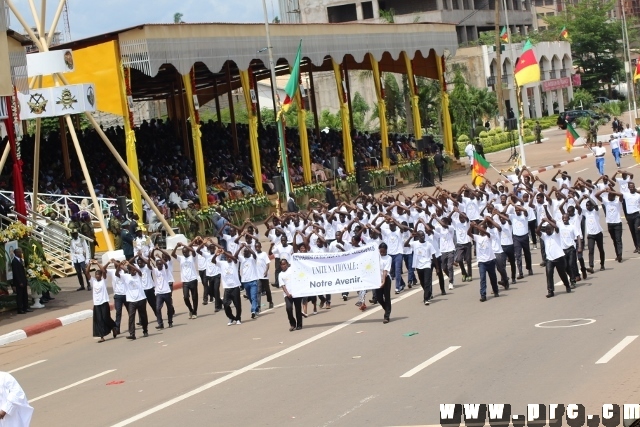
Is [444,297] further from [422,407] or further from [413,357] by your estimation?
[422,407]

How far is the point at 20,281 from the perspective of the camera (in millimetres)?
27266

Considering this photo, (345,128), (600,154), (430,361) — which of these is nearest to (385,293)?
(430,361)

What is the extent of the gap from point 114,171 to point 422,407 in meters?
30.7

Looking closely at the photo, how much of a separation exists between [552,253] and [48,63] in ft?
57.0

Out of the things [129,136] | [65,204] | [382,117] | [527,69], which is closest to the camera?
[65,204]

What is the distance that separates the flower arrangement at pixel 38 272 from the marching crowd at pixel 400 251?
4490 millimetres

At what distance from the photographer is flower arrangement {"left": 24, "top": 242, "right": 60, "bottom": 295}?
28.0 meters

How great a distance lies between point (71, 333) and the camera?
24.9m

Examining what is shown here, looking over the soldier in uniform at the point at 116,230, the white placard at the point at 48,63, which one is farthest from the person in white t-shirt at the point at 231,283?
the white placard at the point at 48,63

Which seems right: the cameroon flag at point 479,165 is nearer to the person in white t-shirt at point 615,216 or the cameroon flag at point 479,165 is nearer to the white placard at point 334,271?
the person in white t-shirt at point 615,216

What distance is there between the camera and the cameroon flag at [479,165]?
125ft

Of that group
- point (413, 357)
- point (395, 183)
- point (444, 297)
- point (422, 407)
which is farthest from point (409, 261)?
point (395, 183)

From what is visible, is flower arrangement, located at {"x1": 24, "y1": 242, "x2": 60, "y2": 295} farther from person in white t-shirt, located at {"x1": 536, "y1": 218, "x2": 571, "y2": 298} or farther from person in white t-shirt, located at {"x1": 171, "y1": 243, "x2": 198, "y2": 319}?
person in white t-shirt, located at {"x1": 536, "y1": 218, "x2": 571, "y2": 298}

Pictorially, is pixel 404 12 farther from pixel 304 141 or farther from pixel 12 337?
pixel 12 337
